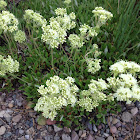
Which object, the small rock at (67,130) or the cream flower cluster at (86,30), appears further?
the small rock at (67,130)

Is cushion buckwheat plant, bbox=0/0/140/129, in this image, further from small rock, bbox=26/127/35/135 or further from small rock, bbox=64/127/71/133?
small rock, bbox=26/127/35/135

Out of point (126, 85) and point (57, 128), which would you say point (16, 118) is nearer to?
point (57, 128)

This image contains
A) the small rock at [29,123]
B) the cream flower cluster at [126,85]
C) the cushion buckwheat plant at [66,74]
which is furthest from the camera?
the small rock at [29,123]

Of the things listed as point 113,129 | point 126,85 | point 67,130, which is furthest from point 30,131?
point 126,85

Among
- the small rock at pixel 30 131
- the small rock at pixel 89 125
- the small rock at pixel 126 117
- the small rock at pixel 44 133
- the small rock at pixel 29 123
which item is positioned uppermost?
the small rock at pixel 126 117

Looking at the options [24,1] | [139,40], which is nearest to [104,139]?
[139,40]

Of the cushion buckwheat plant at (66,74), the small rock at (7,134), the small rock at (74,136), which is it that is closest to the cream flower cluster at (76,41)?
the cushion buckwheat plant at (66,74)

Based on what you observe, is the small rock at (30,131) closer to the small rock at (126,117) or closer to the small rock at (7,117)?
the small rock at (7,117)

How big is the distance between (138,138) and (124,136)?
0.18m

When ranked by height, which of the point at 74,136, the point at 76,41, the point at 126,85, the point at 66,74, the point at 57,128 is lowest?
the point at 74,136

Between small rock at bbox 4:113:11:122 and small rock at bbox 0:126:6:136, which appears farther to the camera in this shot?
small rock at bbox 4:113:11:122

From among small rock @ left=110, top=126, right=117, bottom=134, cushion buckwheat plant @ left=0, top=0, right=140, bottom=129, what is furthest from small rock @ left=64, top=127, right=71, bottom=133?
small rock @ left=110, top=126, right=117, bottom=134

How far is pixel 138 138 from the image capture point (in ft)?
7.39

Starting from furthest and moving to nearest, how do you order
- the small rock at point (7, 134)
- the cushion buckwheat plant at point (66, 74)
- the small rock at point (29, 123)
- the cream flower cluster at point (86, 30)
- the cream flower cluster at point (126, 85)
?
1. the small rock at point (29, 123)
2. the small rock at point (7, 134)
3. the cream flower cluster at point (86, 30)
4. the cushion buckwheat plant at point (66, 74)
5. the cream flower cluster at point (126, 85)
